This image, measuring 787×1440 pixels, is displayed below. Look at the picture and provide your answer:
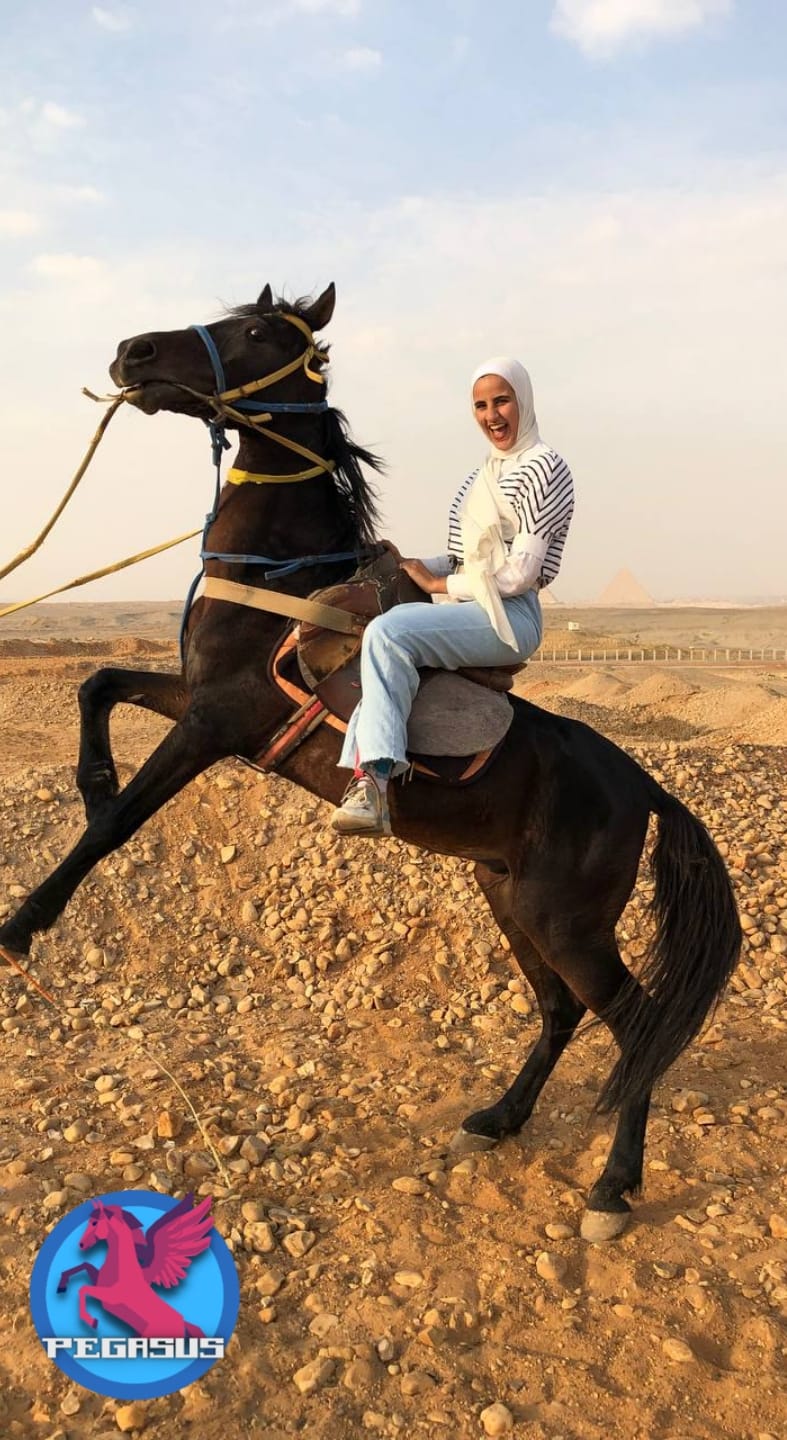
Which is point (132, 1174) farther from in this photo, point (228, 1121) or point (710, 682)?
point (710, 682)

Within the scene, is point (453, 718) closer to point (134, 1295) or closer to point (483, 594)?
point (483, 594)

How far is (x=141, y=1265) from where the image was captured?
3.10m

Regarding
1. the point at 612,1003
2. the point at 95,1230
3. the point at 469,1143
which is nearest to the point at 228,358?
the point at 612,1003

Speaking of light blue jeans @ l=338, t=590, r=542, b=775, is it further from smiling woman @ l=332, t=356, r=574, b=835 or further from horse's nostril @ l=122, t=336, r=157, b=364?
horse's nostril @ l=122, t=336, r=157, b=364

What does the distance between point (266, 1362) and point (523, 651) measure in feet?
8.39

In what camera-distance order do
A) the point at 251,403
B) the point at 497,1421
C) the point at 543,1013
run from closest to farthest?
the point at 497,1421
the point at 251,403
the point at 543,1013

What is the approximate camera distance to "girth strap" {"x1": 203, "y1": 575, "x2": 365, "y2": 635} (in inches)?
145

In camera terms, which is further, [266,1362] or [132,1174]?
[132,1174]

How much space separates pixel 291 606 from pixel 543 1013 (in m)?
2.29

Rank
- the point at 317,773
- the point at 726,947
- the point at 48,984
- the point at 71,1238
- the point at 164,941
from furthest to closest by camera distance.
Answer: the point at 164,941 → the point at 48,984 → the point at 726,947 → the point at 317,773 → the point at 71,1238

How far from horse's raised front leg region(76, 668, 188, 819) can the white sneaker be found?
0.89m

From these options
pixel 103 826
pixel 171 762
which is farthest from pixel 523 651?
pixel 103 826

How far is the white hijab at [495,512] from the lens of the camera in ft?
11.8

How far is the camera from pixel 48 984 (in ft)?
19.4
